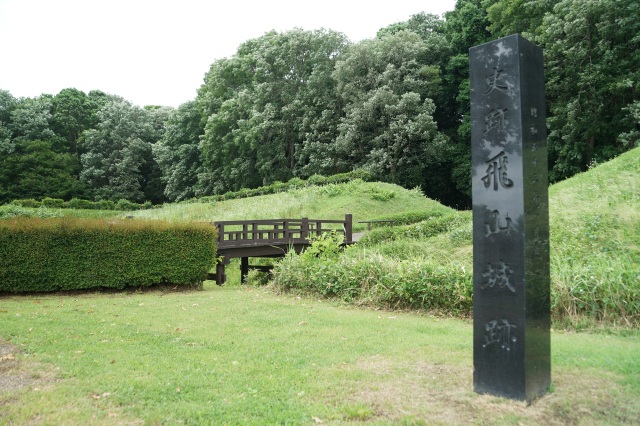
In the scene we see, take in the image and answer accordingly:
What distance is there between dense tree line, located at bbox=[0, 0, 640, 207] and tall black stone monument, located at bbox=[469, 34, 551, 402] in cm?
2269

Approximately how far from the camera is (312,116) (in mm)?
35781

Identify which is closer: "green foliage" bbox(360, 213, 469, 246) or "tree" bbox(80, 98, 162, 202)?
"green foliage" bbox(360, 213, 469, 246)

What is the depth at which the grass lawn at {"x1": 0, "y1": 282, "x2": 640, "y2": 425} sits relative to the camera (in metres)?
3.86

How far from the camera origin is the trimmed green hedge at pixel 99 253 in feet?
35.8

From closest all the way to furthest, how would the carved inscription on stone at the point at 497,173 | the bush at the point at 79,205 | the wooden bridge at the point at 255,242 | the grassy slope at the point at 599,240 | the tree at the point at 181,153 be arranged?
the carved inscription on stone at the point at 497,173
the grassy slope at the point at 599,240
the wooden bridge at the point at 255,242
the bush at the point at 79,205
the tree at the point at 181,153

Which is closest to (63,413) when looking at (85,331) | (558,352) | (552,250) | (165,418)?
(165,418)

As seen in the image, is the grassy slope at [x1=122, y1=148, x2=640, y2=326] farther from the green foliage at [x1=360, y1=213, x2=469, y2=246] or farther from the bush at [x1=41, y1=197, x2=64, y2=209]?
the bush at [x1=41, y1=197, x2=64, y2=209]

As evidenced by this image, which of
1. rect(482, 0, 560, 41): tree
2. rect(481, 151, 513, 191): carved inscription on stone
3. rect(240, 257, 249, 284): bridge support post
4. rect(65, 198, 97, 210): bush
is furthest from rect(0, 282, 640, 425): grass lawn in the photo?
rect(65, 198, 97, 210): bush

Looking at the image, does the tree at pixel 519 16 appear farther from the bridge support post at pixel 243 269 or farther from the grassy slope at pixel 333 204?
the bridge support post at pixel 243 269

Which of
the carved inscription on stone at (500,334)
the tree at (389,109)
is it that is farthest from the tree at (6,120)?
the carved inscription on stone at (500,334)

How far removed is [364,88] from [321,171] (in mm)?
6528

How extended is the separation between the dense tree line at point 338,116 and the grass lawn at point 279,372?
22164 mm

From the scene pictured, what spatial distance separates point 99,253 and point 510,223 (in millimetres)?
10209

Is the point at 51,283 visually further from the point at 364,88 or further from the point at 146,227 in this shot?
the point at 364,88
